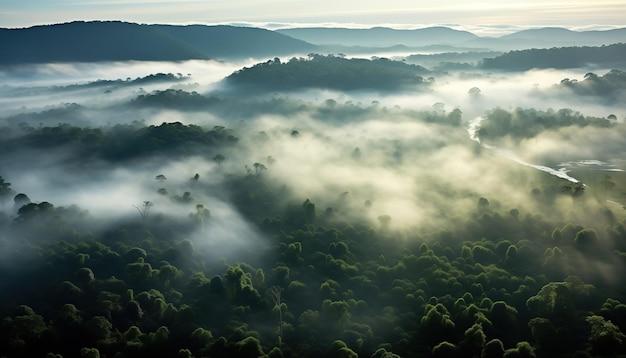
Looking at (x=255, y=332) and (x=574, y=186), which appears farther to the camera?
(x=574, y=186)

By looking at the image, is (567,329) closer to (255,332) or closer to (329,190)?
(255,332)

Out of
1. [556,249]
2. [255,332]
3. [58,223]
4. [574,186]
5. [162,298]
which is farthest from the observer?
[574,186]

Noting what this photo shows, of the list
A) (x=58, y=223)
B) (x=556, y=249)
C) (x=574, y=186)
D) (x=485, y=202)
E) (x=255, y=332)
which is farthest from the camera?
(x=574, y=186)

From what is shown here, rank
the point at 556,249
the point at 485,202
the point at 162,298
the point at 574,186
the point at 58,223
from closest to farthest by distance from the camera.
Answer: the point at 162,298 → the point at 556,249 → the point at 58,223 → the point at 485,202 → the point at 574,186

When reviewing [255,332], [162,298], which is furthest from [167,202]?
[255,332]

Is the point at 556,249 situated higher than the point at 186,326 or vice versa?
the point at 556,249

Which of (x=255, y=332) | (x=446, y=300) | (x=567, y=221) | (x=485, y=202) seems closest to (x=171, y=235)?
(x=255, y=332)

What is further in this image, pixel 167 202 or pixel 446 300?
pixel 167 202

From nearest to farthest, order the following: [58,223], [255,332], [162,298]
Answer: [255,332] < [162,298] < [58,223]

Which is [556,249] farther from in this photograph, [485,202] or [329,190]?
[329,190]
